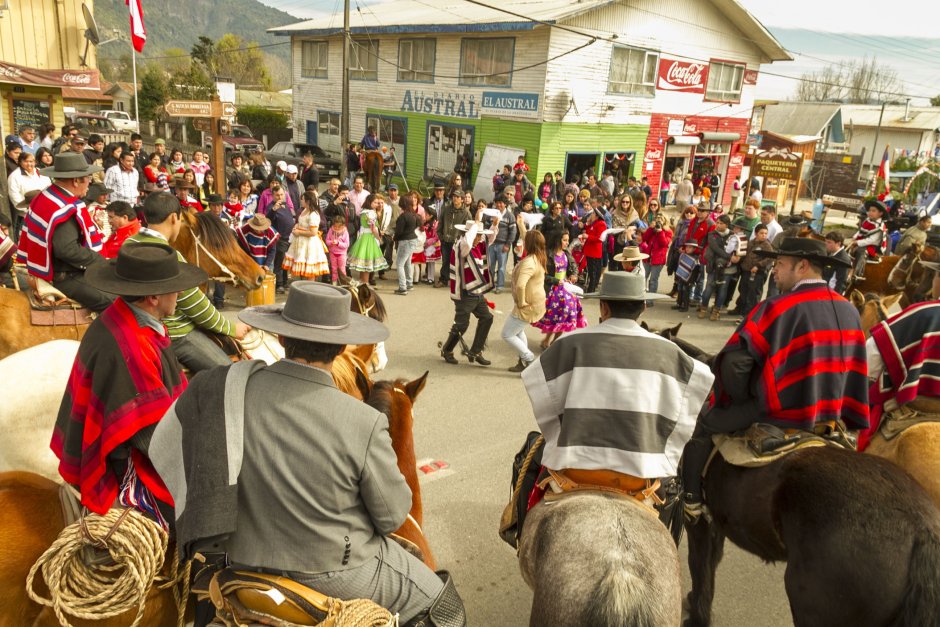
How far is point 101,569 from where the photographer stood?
2814 mm

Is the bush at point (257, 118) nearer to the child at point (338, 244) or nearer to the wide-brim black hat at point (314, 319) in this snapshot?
the child at point (338, 244)

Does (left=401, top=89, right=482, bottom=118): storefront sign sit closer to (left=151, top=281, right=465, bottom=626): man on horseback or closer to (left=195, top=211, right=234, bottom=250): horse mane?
(left=195, top=211, right=234, bottom=250): horse mane

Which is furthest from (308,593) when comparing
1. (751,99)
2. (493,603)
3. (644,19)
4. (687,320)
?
(751,99)

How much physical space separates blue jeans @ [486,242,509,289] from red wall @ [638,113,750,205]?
1504 centimetres

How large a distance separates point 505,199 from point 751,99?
20976 mm

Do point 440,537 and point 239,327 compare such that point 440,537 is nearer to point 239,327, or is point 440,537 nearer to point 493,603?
point 493,603

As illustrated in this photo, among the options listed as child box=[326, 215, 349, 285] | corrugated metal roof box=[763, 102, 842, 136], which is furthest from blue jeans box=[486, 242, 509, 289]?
corrugated metal roof box=[763, 102, 842, 136]

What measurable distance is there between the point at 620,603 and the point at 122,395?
2.38 m

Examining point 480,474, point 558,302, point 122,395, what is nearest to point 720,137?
point 558,302

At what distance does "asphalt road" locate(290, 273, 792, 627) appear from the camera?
14.9 feet

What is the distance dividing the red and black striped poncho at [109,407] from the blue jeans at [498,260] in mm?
9764

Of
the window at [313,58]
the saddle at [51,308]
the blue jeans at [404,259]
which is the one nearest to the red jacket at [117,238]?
the saddle at [51,308]

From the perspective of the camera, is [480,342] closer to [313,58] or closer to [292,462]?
[292,462]

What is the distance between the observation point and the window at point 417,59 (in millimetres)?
25391
